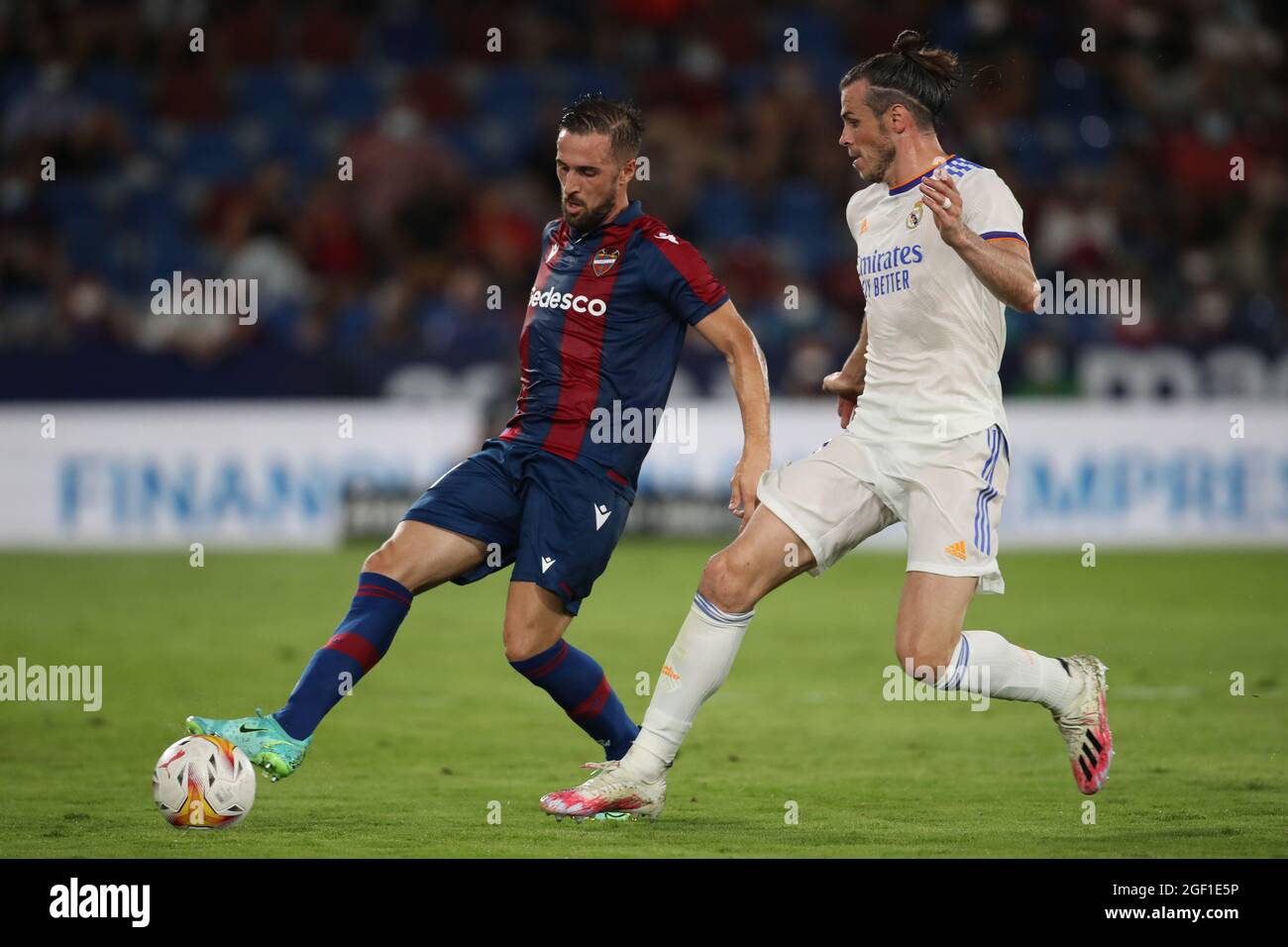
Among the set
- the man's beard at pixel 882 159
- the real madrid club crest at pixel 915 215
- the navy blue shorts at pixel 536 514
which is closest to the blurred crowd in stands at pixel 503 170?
the navy blue shorts at pixel 536 514

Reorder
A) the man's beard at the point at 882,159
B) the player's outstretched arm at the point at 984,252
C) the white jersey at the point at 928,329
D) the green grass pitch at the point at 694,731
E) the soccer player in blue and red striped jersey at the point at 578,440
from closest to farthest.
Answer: the player's outstretched arm at the point at 984,252 → the green grass pitch at the point at 694,731 → the white jersey at the point at 928,329 → the man's beard at the point at 882,159 → the soccer player in blue and red striped jersey at the point at 578,440

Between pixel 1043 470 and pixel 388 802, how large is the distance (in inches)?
408

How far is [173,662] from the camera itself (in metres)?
9.69

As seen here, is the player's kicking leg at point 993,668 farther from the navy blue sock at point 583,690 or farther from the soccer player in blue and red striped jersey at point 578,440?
the navy blue sock at point 583,690

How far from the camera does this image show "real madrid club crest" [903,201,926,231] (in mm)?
5871

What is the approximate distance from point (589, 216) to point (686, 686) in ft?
5.20

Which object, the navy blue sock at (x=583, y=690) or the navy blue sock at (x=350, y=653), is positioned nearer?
the navy blue sock at (x=350, y=653)

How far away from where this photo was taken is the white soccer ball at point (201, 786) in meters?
5.46

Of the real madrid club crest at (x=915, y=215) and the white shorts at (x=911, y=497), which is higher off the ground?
the real madrid club crest at (x=915, y=215)

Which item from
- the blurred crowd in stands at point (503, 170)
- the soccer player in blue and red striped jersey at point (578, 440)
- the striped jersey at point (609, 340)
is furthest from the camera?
the blurred crowd in stands at point (503, 170)

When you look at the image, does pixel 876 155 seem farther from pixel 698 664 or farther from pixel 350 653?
pixel 350 653

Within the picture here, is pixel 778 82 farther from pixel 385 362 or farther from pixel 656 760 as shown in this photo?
pixel 656 760

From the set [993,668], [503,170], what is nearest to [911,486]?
[993,668]

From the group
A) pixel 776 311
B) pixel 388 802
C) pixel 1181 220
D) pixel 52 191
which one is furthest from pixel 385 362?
pixel 388 802
